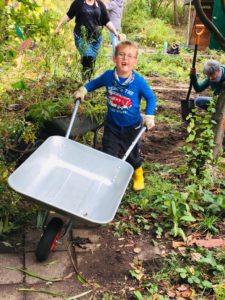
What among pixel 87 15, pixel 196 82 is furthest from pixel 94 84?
pixel 87 15

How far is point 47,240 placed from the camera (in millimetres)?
3344

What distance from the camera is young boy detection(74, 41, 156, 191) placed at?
413cm

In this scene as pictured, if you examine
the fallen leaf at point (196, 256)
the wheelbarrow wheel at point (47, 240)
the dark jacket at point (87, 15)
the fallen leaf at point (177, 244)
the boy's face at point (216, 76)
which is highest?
the dark jacket at point (87, 15)

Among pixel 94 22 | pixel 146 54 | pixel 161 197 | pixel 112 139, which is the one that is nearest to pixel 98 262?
pixel 161 197

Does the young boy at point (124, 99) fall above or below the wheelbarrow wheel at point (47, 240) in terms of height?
above

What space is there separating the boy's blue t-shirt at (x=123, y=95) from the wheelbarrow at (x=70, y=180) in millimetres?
513

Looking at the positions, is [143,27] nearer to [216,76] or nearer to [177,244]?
[216,76]

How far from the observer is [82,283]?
3248mm

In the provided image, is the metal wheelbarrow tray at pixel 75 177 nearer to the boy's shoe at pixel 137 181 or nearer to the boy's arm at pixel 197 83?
the boy's shoe at pixel 137 181

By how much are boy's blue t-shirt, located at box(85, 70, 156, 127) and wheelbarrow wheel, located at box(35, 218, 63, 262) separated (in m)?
1.40

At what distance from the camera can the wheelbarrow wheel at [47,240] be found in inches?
131

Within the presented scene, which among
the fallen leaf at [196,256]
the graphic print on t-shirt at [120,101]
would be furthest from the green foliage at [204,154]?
the fallen leaf at [196,256]

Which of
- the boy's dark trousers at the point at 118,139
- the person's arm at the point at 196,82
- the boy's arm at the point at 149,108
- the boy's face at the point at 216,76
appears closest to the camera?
the boy's arm at the point at 149,108

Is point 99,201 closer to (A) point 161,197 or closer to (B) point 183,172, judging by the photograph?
(A) point 161,197
